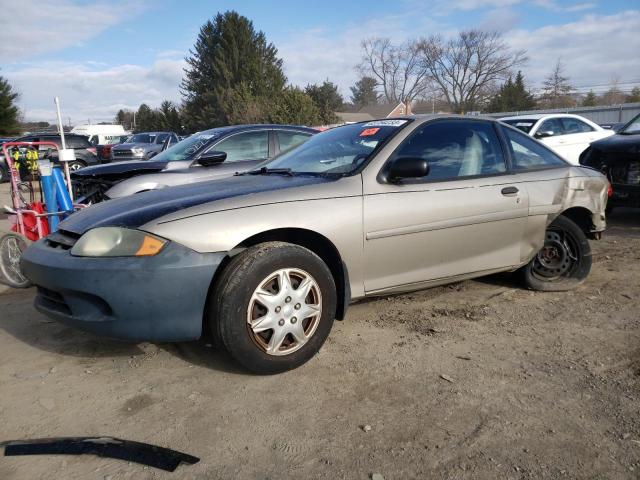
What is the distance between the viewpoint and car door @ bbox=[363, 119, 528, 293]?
3.29 m

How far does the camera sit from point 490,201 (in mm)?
3727

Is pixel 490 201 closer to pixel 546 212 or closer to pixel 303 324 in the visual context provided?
pixel 546 212

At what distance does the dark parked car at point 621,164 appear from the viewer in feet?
21.5

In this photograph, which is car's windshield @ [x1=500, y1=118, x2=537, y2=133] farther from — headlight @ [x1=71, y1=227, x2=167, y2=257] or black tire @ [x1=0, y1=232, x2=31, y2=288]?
headlight @ [x1=71, y1=227, x2=167, y2=257]

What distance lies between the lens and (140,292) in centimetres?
263

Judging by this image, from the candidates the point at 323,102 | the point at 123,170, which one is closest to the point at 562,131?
the point at 123,170

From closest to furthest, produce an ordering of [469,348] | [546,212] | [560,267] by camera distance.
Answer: [469,348] → [546,212] → [560,267]

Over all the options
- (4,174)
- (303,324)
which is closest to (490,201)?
(303,324)

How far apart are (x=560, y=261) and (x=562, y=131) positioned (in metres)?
7.94

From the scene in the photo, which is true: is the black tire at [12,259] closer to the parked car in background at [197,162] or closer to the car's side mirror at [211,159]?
the parked car in background at [197,162]

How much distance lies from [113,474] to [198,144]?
5411 mm

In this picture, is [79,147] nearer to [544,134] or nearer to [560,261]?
[544,134]

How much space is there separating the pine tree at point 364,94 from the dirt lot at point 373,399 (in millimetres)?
86188

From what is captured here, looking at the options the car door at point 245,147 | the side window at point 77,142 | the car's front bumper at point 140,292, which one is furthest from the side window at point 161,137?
the car's front bumper at point 140,292
